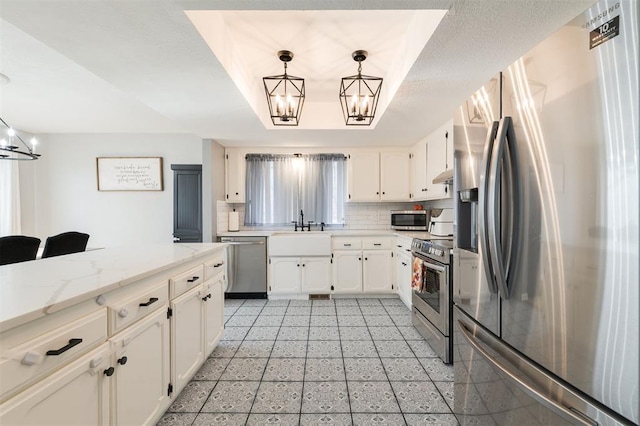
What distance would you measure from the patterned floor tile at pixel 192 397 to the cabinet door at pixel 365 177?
3.04 metres

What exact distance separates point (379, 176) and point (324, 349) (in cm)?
271

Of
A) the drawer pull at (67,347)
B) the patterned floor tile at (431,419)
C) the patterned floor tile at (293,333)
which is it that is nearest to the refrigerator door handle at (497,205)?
the patterned floor tile at (431,419)

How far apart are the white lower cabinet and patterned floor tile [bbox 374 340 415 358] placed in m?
1.37

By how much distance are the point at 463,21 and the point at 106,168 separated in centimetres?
512

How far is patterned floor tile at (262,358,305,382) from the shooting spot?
201 centimetres

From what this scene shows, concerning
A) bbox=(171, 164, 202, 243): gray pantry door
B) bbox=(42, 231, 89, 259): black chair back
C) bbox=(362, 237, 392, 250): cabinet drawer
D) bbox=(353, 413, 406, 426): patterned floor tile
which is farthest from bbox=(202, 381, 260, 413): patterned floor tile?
bbox=(171, 164, 202, 243): gray pantry door

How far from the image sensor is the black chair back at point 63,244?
2.57m

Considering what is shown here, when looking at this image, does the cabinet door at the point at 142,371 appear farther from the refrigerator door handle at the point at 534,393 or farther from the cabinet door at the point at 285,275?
the cabinet door at the point at 285,275

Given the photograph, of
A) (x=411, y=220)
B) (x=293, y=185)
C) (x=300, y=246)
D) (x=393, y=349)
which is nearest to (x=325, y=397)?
(x=393, y=349)

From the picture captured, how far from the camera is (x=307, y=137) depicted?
3738 millimetres

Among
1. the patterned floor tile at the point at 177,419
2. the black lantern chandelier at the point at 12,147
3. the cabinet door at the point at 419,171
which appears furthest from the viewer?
the cabinet door at the point at 419,171

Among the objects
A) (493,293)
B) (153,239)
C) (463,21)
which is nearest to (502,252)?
(493,293)

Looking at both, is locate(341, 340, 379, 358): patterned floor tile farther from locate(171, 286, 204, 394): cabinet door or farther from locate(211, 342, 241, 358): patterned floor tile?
locate(171, 286, 204, 394): cabinet door

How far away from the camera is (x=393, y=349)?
242cm
